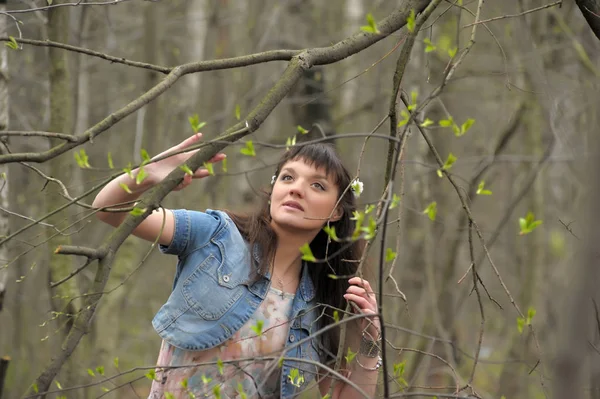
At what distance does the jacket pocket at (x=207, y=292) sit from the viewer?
2912 millimetres

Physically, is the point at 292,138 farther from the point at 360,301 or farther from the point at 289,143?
the point at 289,143

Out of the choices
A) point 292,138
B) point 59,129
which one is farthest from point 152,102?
point 59,129

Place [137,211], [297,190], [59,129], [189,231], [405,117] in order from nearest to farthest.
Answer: [137,211] < [405,117] < [189,231] < [297,190] < [59,129]

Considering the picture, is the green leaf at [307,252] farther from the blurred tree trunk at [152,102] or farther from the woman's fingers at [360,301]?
the blurred tree trunk at [152,102]

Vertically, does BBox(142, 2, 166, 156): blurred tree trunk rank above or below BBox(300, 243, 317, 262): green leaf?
above

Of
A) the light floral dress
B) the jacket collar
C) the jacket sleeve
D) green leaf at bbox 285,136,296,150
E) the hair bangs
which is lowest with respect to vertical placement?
the light floral dress

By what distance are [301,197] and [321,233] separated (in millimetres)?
323

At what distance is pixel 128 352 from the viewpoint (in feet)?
32.2

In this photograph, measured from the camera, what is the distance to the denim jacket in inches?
114

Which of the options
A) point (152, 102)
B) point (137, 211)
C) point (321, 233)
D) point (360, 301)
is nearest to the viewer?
point (137, 211)

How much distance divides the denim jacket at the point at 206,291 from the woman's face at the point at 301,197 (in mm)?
225

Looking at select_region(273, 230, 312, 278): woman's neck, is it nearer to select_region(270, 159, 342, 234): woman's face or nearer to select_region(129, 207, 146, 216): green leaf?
select_region(270, 159, 342, 234): woman's face

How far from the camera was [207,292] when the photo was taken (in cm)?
292

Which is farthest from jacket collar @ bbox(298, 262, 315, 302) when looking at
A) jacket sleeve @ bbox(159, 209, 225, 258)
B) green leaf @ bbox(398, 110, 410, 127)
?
green leaf @ bbox(398, 110, 410, 127)
